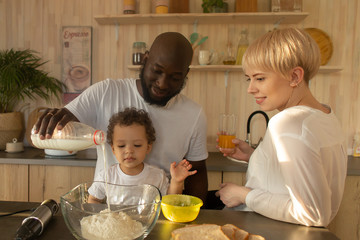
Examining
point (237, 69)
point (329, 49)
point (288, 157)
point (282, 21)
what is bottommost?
point (288, 157)

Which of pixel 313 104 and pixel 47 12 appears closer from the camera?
pixel 313 104

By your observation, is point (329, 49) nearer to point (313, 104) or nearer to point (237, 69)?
point (237, 69)

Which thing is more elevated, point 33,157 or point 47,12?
point 47,12

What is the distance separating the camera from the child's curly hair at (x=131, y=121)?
1.45 metres

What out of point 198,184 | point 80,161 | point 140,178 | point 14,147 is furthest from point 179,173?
point 14,147

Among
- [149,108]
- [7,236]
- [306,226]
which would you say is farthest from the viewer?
[149,108]

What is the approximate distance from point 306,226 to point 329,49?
7.01 feet

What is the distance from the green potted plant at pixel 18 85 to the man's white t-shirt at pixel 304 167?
2.30 m

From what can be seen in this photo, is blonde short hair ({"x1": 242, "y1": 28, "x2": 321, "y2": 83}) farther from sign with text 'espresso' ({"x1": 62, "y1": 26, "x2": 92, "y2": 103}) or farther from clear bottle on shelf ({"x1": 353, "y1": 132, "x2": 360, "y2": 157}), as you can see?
sign with text 'espresso' ({"x1": 62, "y1": 26, "x2": 92, "y2": 103})

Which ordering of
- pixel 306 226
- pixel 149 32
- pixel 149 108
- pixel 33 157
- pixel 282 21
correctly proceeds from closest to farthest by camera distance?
pixel 306 226 → pixel 149 108 → pixel 33 157 → pixel 282 21 → pixel 149 32

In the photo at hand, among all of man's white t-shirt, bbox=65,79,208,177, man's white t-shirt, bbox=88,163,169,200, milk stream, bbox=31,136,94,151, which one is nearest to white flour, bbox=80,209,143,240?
milk stream, bbox=31,136,94,151

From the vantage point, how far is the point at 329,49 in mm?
2572

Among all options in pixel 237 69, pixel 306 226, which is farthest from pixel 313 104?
pixel 237 69

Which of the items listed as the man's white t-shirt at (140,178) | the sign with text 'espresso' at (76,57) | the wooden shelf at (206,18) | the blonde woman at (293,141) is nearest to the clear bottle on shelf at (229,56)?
the wooden shelf at (206,18)
